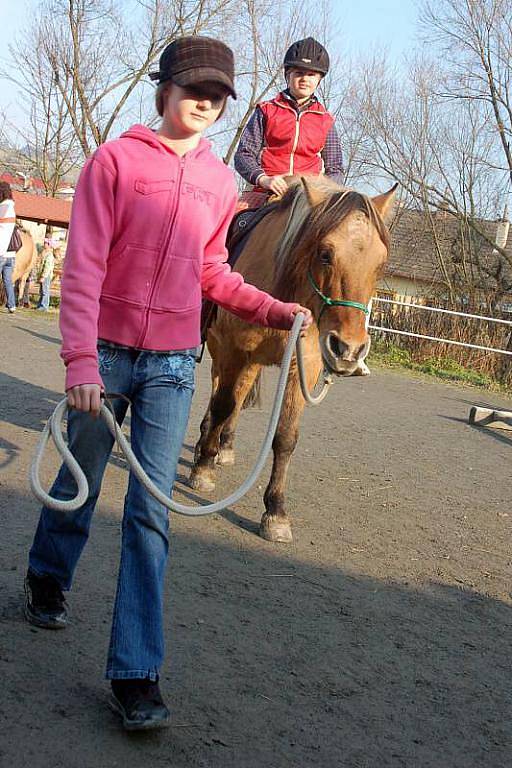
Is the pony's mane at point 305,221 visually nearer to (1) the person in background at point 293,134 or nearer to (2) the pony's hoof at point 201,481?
(1) the person in background at point 293,134

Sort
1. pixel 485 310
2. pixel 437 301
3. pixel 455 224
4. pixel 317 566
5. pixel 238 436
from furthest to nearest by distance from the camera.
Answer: pixel 455 224 < pixel 437 301 < pixel 485 310 < pixel 238 436 < pixel 317 566

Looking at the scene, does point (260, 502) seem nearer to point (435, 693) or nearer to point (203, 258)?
point (435, 693)

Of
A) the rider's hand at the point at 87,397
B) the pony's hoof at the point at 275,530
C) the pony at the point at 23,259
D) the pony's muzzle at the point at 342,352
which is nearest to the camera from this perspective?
the rider's hand at the point at 87,397

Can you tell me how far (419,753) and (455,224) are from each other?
22.6m

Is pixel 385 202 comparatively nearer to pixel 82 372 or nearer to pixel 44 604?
pixel 82 372

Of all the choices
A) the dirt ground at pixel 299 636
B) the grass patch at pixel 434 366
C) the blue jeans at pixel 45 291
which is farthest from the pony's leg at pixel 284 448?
the blue jeans at pixel 45 291

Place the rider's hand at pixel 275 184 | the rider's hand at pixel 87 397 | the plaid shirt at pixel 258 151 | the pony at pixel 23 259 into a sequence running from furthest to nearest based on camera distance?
the pony at pixel 23 259
the plaid shirt at pixel 258 151
the rider's hand at pixel 275 184
the rider's hand at pixel 87 397

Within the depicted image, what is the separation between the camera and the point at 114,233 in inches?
105

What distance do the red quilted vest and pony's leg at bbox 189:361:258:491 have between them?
1464mm

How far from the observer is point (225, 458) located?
640cm

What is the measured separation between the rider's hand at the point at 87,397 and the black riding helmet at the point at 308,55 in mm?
3660

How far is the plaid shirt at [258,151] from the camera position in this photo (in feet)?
18.8

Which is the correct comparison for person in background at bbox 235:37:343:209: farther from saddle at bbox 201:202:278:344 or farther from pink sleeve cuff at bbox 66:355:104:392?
pink sleeve cuff at bbox 66:355:104:392

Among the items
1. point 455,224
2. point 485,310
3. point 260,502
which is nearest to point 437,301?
point 485,310
